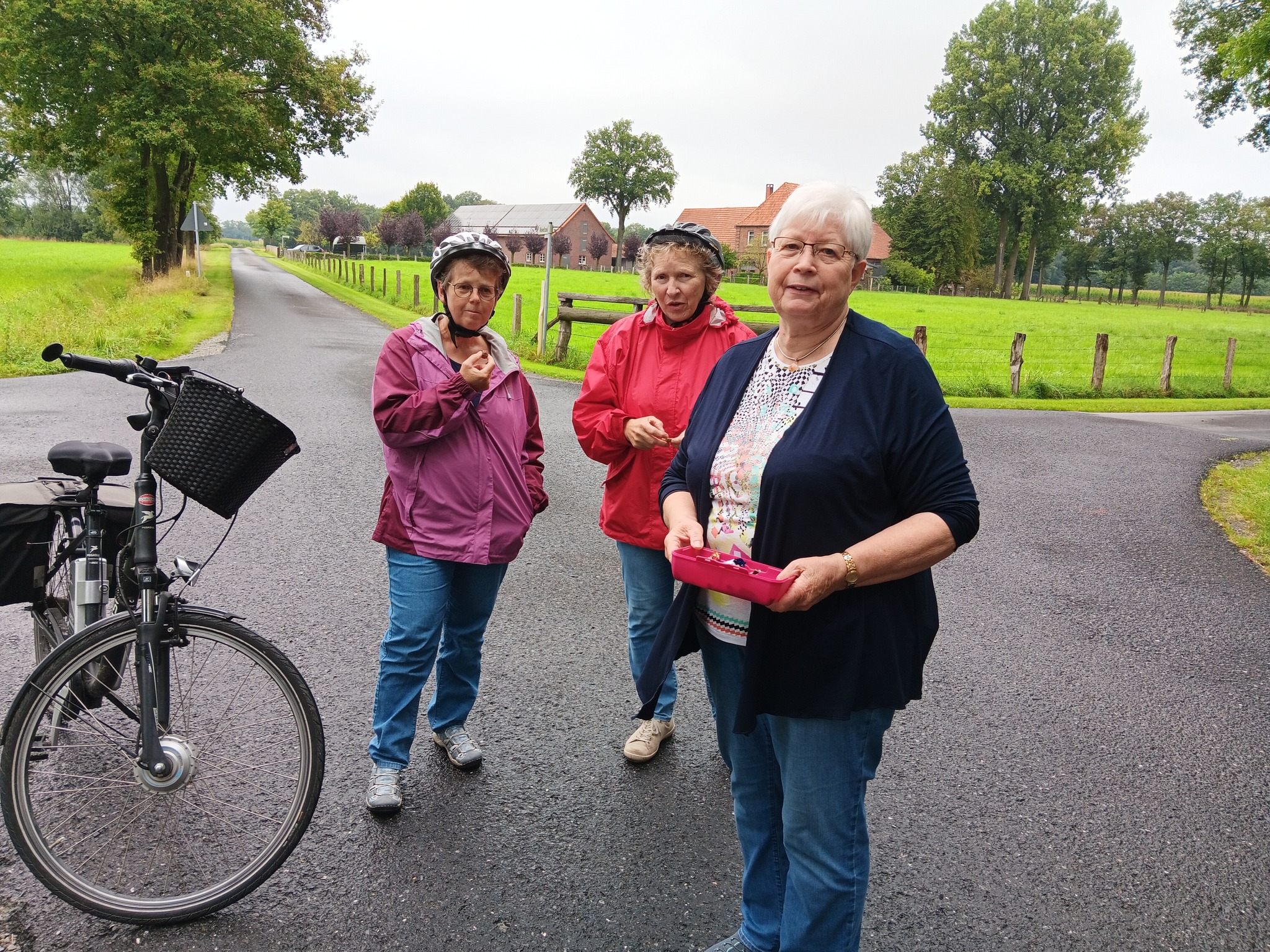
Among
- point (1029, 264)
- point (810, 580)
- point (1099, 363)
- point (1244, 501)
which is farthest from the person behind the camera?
point (1029, 264)

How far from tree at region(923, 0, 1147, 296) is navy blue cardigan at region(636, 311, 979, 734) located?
76.1 m

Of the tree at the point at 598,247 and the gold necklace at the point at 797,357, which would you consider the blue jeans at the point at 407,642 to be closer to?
the gold necklace at the point at 797,357

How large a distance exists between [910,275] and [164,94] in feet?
209

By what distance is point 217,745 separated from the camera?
2.79m

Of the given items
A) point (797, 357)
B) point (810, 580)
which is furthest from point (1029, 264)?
point (810, 580)

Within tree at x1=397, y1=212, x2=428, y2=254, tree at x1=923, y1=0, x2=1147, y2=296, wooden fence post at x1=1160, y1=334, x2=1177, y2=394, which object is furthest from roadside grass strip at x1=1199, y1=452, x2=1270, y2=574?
tree at x1=397, y1=212, x2=428, y2=254

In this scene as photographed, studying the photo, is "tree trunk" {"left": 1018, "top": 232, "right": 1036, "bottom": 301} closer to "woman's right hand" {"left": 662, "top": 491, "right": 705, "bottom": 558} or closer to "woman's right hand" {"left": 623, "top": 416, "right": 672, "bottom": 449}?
"woman's right hand" {"left": 623, "top": 416, "right": 672, "bottom": 449}

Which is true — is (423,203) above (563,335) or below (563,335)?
above

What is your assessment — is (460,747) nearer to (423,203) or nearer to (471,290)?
(471,290)

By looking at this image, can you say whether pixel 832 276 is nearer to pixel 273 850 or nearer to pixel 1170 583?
pixel 273 850

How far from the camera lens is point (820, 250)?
2.06 m

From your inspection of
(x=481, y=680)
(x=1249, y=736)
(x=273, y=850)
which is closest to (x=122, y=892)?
(x=273, y=850)

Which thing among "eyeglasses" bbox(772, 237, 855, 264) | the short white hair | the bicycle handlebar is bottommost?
the bicycle handlebar

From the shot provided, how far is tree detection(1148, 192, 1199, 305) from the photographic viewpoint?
103312 millimetres
